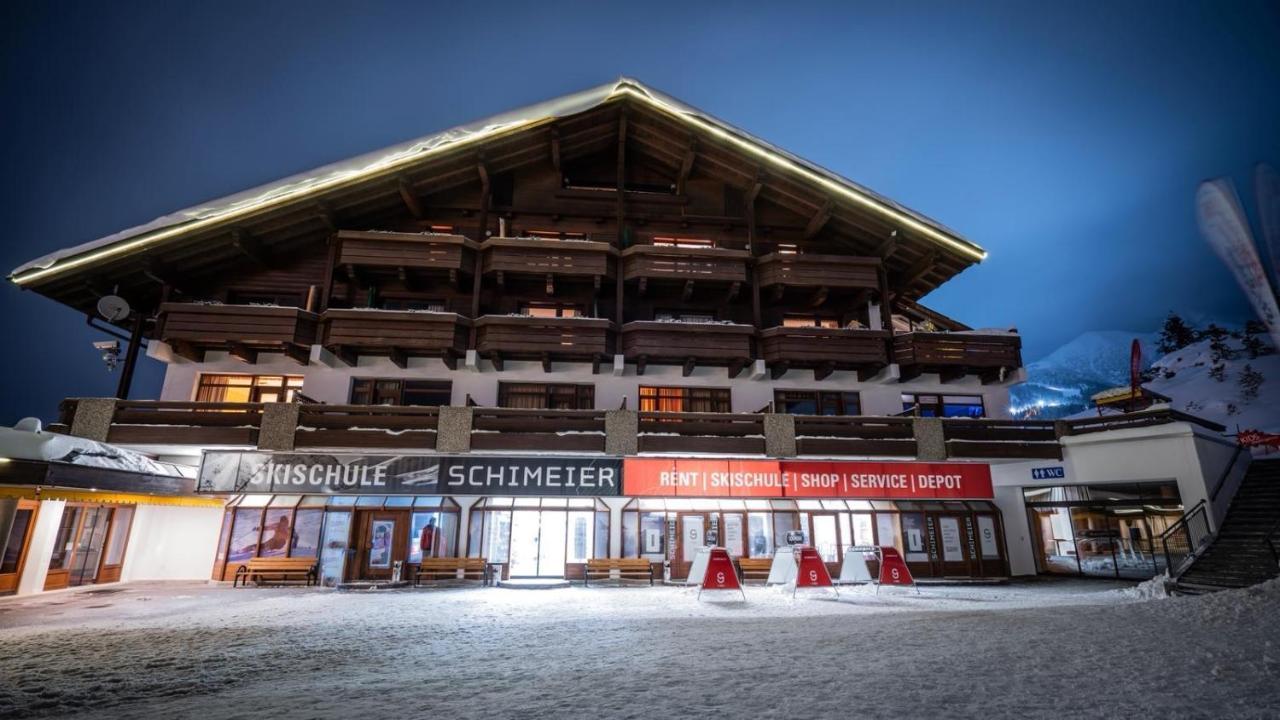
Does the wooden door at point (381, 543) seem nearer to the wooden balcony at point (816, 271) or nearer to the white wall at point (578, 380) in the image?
the white wall at point (578, 380)

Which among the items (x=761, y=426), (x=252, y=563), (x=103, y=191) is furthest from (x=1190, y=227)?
(x=103, y=191)

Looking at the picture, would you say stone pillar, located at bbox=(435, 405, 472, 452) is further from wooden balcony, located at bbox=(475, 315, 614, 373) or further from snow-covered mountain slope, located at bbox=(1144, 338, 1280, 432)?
snow-covered mountain slope, located at bbox=(1144, 338, 1280, 432)

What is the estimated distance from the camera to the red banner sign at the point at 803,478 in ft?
59.3

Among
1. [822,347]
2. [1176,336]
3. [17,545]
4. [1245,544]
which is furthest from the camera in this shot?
[1176,336]

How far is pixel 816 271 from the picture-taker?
2222cm

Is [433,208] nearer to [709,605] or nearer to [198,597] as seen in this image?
[198,597]

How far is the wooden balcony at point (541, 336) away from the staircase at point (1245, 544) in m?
17.6

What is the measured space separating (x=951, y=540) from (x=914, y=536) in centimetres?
152

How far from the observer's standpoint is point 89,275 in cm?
1877

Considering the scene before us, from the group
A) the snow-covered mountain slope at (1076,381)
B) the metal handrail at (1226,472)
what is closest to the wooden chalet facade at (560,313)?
the metal handrail at (1226,472)

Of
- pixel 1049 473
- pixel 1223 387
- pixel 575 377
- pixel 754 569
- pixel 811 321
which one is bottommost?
pixel 754 569

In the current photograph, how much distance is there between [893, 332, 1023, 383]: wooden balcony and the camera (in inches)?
842

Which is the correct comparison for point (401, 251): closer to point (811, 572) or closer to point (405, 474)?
point (405, 474)

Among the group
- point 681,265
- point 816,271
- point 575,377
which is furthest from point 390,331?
point 816,271
